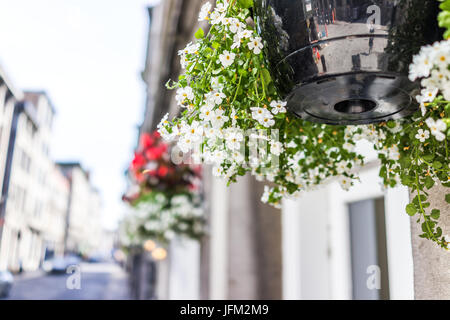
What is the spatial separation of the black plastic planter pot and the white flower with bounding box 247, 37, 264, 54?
0.12 feet

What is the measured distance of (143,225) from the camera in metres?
5.76

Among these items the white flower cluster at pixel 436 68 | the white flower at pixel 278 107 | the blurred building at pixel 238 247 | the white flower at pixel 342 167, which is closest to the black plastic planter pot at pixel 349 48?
the white flower at pixel 278 107

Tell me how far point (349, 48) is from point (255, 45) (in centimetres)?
29

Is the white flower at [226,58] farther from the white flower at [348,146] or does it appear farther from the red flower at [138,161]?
the red flower at [138,161]

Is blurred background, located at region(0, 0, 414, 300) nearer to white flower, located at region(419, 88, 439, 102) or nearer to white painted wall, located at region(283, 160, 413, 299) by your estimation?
white painted wall, located at region(283, 160, 413, 299)

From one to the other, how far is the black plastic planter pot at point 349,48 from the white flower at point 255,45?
4 centimetres

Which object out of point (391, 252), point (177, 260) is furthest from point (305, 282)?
point (177, 260)

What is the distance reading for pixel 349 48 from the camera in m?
0.97

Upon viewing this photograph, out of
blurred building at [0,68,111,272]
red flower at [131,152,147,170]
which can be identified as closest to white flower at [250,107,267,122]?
red flower at [131,152,147,170]

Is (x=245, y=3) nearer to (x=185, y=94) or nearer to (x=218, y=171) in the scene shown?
(x=185, y=94)

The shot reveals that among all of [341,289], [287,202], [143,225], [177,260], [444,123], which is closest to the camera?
[444,123]

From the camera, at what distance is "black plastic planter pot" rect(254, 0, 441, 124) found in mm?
961
